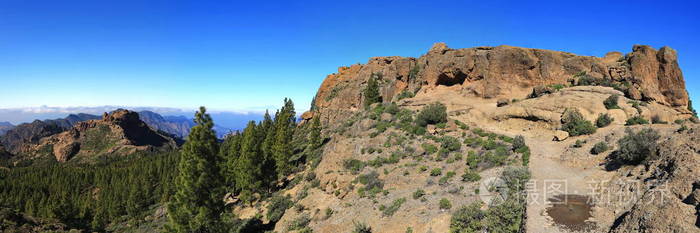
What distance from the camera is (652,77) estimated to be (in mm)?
38031

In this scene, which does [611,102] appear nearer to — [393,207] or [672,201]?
[393,207]

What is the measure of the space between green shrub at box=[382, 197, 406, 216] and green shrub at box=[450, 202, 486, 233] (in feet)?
16.1

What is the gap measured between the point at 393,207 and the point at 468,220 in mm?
6461

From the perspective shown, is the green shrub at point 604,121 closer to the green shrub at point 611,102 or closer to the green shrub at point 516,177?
the green shrub at point 611,102

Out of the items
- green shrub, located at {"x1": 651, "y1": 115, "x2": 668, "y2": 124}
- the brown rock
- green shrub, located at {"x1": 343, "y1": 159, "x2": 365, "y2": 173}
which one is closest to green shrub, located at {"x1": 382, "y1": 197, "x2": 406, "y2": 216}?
green shrub, located at {"x1": 343, "y1": 159, "x2": 365, "y2": 173}

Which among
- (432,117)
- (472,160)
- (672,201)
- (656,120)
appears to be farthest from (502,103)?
(672,201)

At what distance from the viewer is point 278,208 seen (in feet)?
104

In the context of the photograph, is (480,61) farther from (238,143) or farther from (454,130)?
(238,143)

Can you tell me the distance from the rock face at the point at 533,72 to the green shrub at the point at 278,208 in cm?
2949

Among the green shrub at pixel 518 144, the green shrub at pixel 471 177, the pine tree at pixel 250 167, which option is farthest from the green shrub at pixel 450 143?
the pine tree at pixel 250 167

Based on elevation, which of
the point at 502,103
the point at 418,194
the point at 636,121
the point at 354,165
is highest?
the point at 502,103

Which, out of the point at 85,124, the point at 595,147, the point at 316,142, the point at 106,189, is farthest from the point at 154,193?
the point at 85,124

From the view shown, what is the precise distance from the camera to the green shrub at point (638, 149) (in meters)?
17.9

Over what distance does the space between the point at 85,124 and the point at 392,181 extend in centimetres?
20773
